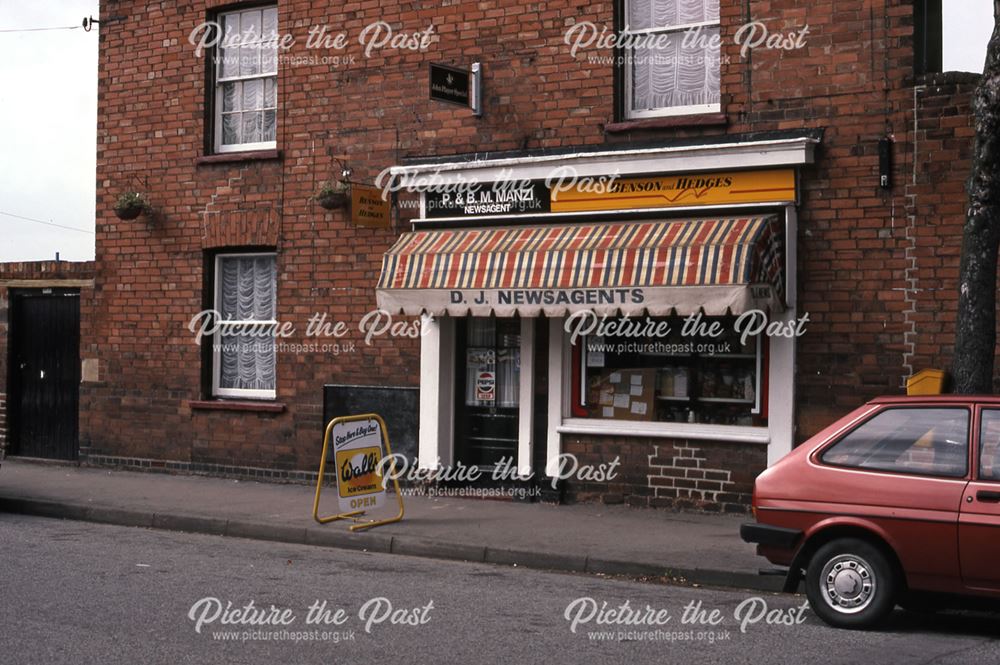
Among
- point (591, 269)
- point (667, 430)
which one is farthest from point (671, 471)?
point (591, 269)

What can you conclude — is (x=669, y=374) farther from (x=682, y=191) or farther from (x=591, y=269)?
(x=682, y=191)

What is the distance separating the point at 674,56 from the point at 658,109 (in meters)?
0.58

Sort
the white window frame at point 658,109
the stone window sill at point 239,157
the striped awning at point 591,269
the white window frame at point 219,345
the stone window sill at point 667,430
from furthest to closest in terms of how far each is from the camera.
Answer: the white window frame at point 219,345 < the stone window sill at point 239,157 < the white window frame at point 658,109 < the stone window sill at point 667,430 < the striped awning at point 591,269

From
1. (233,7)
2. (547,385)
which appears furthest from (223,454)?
(233,7)

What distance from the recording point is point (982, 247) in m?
10.1

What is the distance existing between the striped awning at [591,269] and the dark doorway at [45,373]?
6324 mm

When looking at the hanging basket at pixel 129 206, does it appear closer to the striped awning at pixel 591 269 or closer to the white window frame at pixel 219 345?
the white window frame at pixel 219 345

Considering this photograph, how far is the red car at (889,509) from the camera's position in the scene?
7691 millimetres

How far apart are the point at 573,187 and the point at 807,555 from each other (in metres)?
6.28

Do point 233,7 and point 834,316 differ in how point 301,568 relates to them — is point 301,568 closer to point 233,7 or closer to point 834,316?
point 834,316

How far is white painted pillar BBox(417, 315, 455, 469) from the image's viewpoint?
14555 millimetres

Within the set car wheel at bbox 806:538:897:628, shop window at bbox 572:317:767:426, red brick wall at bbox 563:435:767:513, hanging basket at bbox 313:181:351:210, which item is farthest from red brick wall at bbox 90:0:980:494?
car wheel at bbox 806:538:897:628

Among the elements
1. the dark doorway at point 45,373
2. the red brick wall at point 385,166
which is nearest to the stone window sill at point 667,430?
the red brick wall at point 385,166

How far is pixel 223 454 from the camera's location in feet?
53.4
